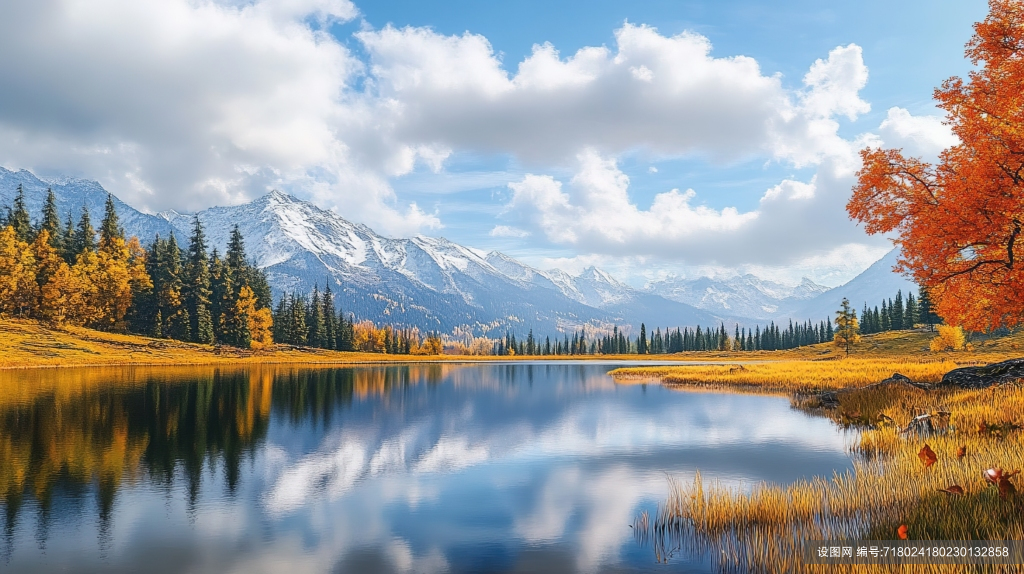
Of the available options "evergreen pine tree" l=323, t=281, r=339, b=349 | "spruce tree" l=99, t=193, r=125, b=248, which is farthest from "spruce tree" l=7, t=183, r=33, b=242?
"evergreen pine tree" l=323, t=281, r=339, b=349

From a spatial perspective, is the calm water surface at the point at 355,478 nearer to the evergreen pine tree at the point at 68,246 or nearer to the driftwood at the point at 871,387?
the driftwood at the point at 871,387

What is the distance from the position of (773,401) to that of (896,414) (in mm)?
17483

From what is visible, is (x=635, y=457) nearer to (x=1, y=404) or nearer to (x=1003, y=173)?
(x=1003, y=173)

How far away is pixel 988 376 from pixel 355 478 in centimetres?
3604

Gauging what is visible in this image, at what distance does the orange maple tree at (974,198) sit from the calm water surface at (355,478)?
9238 mm

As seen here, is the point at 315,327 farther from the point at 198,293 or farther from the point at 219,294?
the point at 198,293

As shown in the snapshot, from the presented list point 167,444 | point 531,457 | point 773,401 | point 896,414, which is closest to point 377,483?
point 531,457

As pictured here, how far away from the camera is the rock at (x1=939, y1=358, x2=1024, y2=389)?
30.8m

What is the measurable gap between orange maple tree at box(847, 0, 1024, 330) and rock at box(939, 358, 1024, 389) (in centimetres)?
532

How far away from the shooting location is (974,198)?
22.4 meters

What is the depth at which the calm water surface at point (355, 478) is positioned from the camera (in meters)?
13.2

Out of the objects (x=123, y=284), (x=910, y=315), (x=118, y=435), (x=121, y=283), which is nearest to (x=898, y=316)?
(x=910, y=315)

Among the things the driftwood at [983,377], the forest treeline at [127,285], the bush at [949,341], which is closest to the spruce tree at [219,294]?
the forest treeline at [127,285]

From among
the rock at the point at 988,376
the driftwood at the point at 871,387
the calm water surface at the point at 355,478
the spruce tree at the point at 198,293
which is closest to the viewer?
the calm water surface at the point at 355,478
